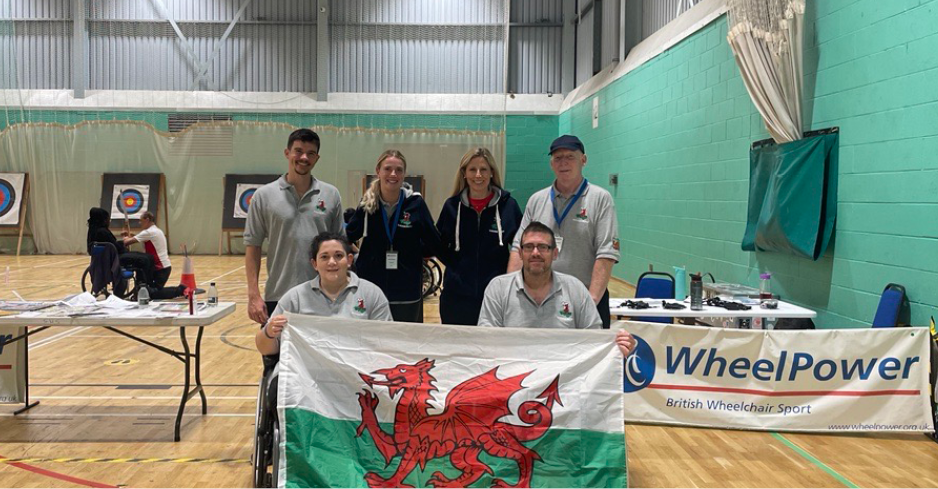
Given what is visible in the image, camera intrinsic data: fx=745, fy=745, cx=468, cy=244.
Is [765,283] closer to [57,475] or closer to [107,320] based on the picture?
[107,320]

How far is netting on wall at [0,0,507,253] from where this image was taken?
12.7 metres

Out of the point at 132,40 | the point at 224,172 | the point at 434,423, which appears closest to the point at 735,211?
the point at 434,423

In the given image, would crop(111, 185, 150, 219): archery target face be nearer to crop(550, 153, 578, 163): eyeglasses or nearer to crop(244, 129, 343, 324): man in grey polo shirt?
crop(244, 129, 343, 324): man in grey polo shirt

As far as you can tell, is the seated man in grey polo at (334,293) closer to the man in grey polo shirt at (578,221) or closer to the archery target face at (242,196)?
the man in grey polo shirt at (578,221)

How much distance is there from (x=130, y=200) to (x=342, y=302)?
11.8m

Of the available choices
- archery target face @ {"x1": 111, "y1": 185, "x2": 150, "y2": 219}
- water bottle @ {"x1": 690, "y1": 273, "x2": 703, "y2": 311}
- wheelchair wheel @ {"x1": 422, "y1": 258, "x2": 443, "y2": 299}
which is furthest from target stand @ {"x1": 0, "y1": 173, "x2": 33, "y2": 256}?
water bottle @ {"x1": 690, "y1": 273, "x2": 703, "y2": 311}

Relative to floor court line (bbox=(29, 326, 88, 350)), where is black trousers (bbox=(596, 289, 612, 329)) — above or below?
above

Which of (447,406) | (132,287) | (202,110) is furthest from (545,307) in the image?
(202,110)

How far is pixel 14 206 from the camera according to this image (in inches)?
545

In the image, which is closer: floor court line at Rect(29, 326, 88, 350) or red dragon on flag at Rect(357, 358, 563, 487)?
red dragon on flag at Rect(357, 358, 563, 487)

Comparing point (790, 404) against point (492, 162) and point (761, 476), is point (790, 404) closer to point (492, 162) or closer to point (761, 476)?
point (761, 476)

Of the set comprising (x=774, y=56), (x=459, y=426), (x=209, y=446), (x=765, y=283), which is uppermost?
(x=774, y=56)

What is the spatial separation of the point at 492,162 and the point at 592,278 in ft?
2.23

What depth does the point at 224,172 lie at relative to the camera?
499 inches
